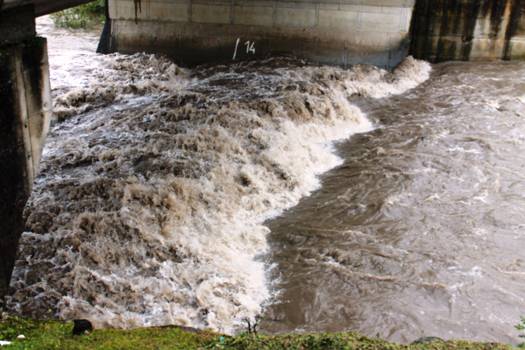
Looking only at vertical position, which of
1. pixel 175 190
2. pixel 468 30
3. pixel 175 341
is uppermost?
pixel 468 30

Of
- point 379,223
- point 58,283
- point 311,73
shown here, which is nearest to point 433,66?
point 311,73

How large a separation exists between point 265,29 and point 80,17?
32.6 ft

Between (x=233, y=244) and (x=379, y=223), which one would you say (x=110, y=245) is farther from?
(x=379, y=223)

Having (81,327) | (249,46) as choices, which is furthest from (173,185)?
(249,46)

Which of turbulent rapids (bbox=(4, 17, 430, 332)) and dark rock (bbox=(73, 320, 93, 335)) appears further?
turbulent rapids (bbox=(4, 17, 430, 332))

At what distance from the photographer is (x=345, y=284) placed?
7711 millimetres

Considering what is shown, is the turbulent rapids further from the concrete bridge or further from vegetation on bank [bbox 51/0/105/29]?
vegetation on bank [bbox 51/0/105/29]

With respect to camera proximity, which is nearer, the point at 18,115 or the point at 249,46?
the point at 18,115

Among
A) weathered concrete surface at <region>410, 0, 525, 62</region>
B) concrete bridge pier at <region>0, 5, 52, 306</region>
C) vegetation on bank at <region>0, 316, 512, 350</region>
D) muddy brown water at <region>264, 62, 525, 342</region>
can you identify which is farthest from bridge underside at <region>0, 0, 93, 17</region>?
weathered concrete surface at <region>410, 0, 525, 62</region>

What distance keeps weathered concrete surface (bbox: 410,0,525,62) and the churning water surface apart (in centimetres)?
280

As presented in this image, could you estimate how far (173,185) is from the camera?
31.9 feet

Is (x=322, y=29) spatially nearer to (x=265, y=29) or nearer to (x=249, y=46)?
(x=265, y=29)

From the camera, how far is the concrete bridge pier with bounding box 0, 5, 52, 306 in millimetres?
5812

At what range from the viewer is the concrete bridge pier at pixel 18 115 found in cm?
581
